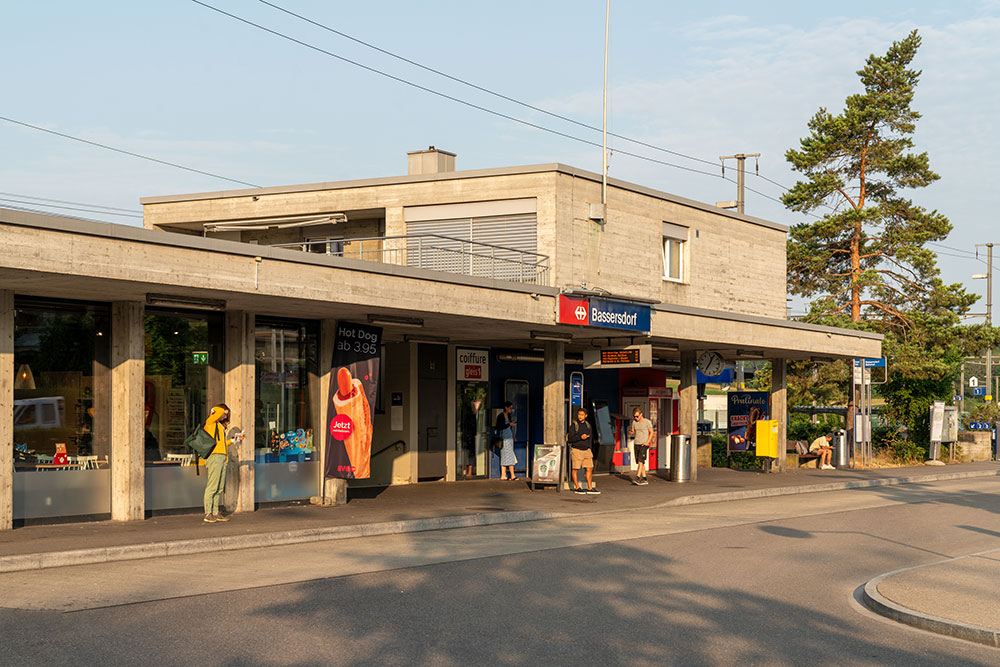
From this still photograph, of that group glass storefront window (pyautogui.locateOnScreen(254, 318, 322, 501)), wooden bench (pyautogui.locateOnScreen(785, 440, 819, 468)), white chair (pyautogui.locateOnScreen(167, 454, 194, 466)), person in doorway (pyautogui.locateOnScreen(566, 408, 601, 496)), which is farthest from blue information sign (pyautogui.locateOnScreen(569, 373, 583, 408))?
wooden bench (pyautogui.locateOnScreen(785, 440, 819, 468))

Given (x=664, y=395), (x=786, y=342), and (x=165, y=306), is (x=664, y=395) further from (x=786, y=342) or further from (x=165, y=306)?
(x=165, y=306)

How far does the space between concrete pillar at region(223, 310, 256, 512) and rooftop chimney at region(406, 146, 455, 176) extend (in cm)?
1165

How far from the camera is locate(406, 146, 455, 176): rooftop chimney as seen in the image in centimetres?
2911

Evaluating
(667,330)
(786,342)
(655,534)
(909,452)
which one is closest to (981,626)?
(655,534)

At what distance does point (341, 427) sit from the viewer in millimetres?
19375

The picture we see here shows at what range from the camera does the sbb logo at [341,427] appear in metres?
19.3

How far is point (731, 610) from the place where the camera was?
32.2 feet

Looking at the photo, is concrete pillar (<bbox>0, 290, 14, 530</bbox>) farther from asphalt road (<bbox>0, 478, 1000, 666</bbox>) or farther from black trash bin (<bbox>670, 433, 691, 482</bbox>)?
black trash bin (<bbox>670, 433, 691, 482</bbox>)

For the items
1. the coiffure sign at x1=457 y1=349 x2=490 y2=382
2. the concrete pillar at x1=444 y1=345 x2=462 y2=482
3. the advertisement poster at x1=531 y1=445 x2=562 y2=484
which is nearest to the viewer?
the advertisement poster at x1=531 y1=445 x2=562 y2=484

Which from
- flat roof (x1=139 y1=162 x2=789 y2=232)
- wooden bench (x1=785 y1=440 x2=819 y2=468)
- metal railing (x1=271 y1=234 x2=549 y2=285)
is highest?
flat roof (x1=139 y1=162 x2=789 y2=232)

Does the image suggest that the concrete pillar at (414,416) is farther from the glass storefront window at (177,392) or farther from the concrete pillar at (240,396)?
the glass storefront window at (177,392)

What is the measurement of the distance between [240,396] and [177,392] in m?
1.06

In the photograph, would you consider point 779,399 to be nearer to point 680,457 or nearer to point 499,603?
point 680,457

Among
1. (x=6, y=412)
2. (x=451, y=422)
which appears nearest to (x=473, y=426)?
(x=451, y=422)
